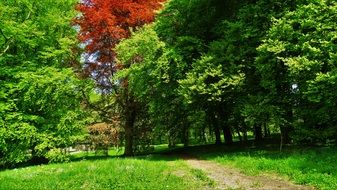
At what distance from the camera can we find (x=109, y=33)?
32.8m

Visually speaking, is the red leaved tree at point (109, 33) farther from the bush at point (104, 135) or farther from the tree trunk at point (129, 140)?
the bush at point (104, 135)

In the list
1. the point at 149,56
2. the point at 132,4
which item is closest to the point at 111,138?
the point at 149,56

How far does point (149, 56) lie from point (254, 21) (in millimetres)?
7944

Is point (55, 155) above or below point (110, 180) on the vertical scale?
above

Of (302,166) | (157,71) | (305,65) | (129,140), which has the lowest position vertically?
(302,166)

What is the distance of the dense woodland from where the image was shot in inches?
884

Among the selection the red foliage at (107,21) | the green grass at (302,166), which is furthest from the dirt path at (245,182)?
the red foliage at (107,21)

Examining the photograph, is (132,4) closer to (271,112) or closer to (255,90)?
(255,90)

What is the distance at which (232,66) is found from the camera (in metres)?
25.4

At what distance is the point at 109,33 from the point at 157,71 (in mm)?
7694

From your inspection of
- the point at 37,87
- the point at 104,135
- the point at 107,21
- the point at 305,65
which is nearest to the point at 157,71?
the point at 107,21

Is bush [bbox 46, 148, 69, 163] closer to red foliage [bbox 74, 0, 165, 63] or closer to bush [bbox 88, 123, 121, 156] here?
bush [bbox 88, 123, 121, 156]

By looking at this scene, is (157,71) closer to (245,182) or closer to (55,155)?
(55,155)

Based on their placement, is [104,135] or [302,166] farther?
[104,135]
